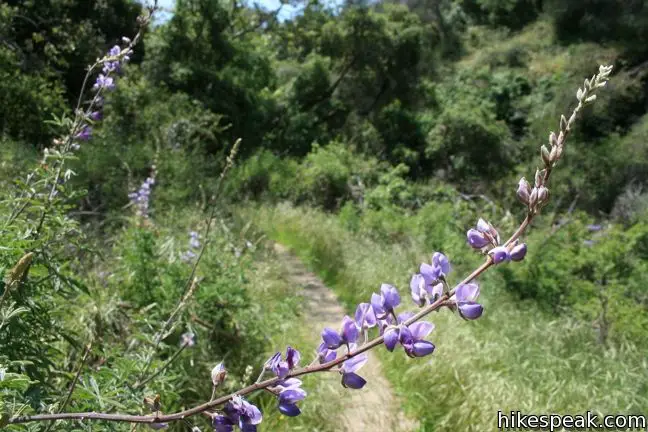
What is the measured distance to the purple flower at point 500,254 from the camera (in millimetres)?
1082

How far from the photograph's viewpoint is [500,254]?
1083 millimetres

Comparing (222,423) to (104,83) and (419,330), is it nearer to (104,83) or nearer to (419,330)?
(419,330)

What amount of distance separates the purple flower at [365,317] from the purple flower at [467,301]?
0.16 meters

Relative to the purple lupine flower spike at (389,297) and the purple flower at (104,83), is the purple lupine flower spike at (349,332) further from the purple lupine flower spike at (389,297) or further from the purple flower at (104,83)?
the purple flower at (104,83)

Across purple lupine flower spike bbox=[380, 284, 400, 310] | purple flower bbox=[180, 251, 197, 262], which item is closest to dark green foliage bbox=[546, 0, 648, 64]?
purple flower bbox=[180, 251, 197, 262]

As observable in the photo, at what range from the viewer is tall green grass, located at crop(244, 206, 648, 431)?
378 centimetres

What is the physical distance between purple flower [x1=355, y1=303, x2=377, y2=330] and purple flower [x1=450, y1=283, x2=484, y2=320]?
16 centimetres

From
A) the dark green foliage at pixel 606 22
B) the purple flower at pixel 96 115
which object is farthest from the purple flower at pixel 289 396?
the dark green foliage at pixel 606 22

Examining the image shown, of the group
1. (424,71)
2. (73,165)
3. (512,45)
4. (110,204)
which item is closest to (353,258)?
(110,204)

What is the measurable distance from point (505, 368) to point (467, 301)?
11.7ft

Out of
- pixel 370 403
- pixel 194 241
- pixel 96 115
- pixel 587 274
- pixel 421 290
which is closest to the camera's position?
pixel 421 290

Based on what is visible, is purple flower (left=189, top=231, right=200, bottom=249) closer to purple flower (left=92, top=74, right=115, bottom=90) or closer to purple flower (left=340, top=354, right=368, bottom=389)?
purple flower (left=92, top=74, right=115, bottom=90)

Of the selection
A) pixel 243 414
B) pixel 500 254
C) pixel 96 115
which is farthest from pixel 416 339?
pixel 96 115

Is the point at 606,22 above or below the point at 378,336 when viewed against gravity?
below
